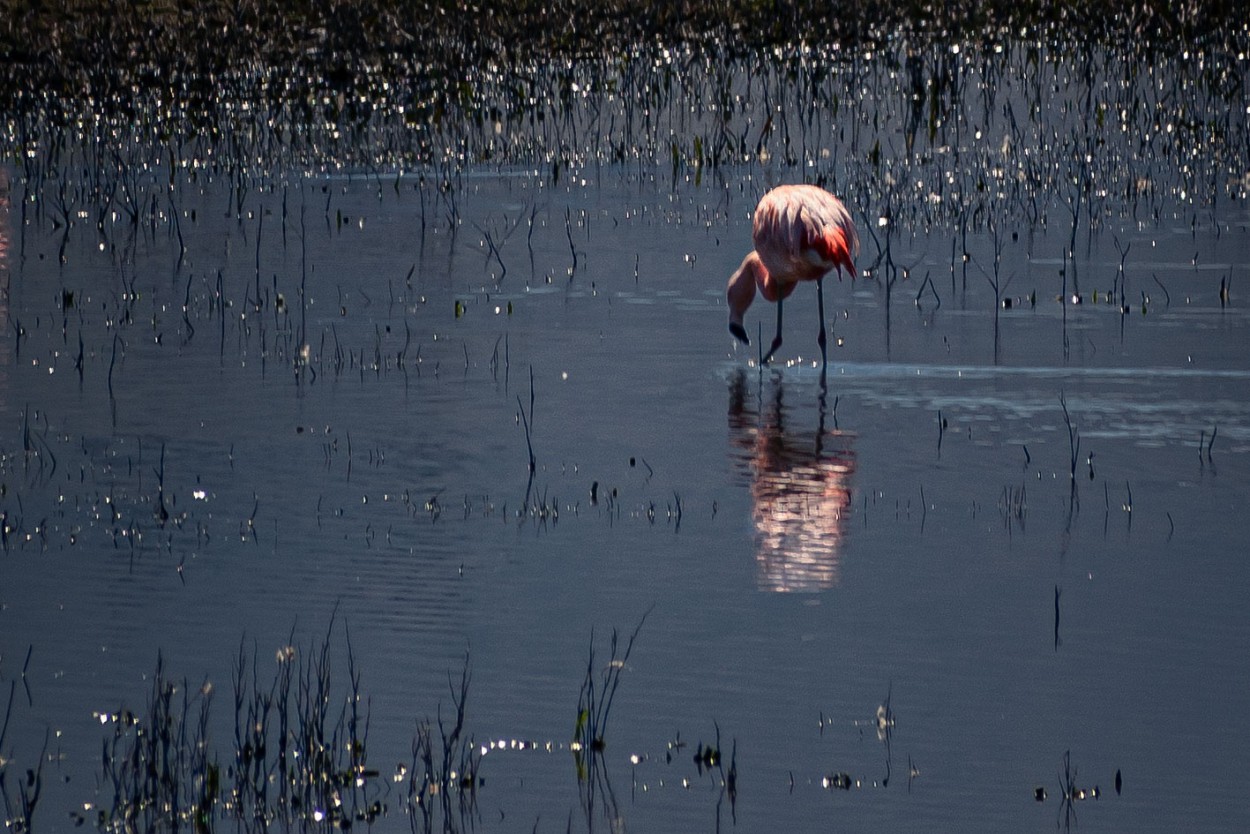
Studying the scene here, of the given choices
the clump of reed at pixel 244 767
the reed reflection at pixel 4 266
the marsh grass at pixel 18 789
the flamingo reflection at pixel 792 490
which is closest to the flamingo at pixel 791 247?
the flamingo reflection at pixel 792 490

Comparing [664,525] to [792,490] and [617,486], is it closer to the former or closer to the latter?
[617,486]

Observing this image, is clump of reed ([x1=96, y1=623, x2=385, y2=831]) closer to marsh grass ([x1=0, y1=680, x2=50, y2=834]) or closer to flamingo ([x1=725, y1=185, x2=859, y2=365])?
marsh grass ([x1=0, y1=680, x2=50, y2=834])

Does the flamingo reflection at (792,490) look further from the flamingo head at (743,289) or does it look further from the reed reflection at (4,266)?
the reed reflection at (4,266)

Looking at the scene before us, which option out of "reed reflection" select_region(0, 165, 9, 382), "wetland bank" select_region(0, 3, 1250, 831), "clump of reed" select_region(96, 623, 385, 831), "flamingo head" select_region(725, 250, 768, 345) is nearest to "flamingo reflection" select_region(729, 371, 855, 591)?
"wetland bank" select_region(0, 3, 1250, 831)

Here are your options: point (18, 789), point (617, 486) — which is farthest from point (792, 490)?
point (18, 789)

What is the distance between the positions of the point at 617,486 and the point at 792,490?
1.98ft

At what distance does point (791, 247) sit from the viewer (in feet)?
39.9

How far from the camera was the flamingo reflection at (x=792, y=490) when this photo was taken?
7.66 meters

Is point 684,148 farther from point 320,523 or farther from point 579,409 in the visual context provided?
point 320,523

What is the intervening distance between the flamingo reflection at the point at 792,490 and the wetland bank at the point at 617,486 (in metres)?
0.02

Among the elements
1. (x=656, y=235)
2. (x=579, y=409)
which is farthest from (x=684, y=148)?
(x=579, y=409)

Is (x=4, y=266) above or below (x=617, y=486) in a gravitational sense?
above

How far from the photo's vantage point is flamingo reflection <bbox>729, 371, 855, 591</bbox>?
7.66 metres

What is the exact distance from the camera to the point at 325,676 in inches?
246
